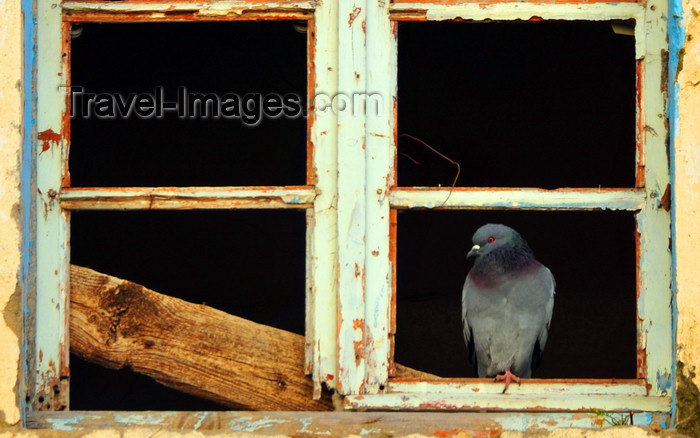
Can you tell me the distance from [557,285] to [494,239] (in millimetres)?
2700

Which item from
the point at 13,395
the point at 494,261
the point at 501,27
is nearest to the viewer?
the point at 13,395

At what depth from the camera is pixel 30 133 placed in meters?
2.05

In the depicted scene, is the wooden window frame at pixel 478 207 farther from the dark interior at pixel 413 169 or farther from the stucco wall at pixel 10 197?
the dark interior at pixel 413 169

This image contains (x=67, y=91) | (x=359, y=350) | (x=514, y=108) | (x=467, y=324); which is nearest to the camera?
(x=359, y=350)

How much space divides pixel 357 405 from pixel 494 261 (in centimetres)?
112

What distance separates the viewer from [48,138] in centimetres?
213

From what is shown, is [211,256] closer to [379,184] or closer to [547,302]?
[547,302]

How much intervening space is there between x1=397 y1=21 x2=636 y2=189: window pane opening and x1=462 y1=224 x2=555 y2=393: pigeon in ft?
7.83

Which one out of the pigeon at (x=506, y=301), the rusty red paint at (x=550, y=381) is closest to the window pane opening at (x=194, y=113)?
the pigeon at (x=506, y=301)

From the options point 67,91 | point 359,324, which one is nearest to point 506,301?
point 359,324

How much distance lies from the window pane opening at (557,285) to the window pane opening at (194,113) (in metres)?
0.96

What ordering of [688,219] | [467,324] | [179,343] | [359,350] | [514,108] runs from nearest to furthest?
[688,219], [359,350], [179,343], [467,324], [514,108]

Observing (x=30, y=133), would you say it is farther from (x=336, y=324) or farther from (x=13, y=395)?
(x=336, y=324)

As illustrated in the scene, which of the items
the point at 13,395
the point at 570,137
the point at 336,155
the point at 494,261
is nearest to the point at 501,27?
the point at 570,137
